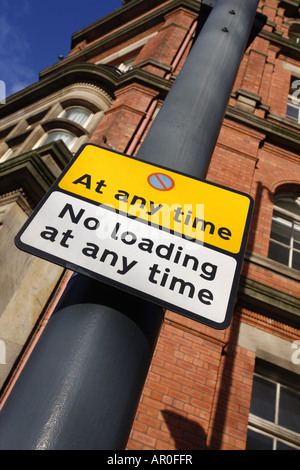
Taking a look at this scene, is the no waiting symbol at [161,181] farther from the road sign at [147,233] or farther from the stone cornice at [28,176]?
the stone cornice at [28,176]

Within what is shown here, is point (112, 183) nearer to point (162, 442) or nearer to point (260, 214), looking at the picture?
point (162, 442)

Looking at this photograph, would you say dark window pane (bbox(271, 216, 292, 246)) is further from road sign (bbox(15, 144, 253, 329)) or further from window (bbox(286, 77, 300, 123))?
road sign (bbox(15, 144, 253, 329))

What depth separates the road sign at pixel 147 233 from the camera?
1176 mm

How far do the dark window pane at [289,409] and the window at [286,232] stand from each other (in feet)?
7.74

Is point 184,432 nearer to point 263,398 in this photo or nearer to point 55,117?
point 263,398

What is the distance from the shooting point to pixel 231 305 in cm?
120

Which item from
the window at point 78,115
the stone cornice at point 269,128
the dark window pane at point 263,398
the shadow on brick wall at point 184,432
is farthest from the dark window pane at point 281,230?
the window at point 78,115

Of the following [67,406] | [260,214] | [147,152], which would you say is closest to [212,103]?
[147,152]

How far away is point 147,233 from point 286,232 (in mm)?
6249

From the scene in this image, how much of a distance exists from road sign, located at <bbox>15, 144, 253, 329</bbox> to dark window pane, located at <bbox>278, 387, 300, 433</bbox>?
13.6ft

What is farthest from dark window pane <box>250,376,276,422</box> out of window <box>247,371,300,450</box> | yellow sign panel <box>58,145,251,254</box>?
yellow sign panel <box>58,145,251,254</box>

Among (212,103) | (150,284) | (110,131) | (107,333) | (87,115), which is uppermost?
(87,115)

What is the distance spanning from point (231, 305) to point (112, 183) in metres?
0.71

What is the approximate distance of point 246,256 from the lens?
18.1 ft
